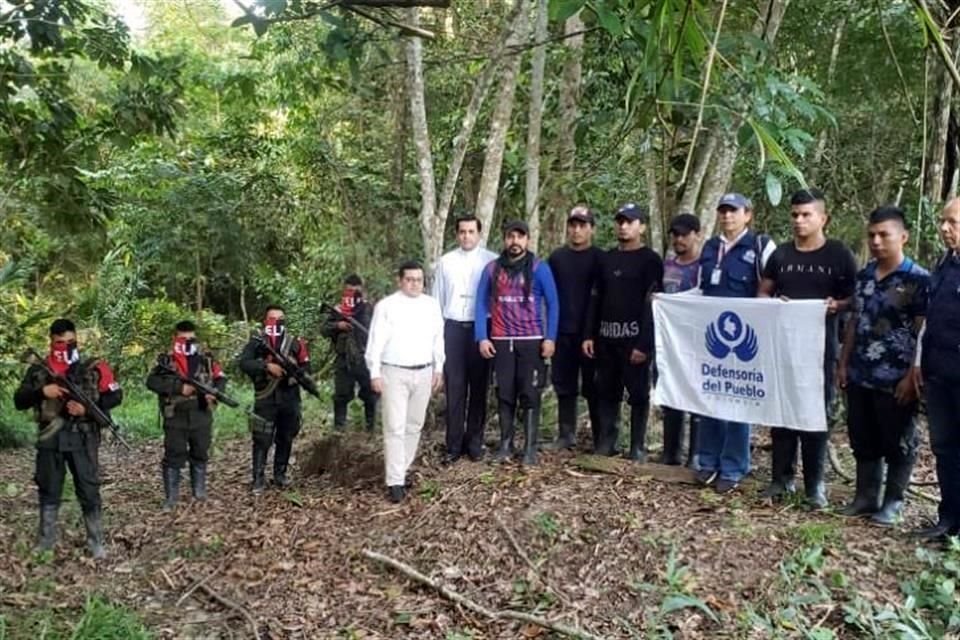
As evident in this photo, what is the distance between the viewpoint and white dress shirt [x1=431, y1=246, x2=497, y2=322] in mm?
6547

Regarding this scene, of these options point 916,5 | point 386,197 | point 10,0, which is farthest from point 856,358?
point 386,197

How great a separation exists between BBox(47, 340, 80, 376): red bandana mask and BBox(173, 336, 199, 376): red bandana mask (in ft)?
3.38

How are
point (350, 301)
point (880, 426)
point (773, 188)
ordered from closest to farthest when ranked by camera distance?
1. point (773, 188)
2. point (880, 426)
3. point (350, 301)

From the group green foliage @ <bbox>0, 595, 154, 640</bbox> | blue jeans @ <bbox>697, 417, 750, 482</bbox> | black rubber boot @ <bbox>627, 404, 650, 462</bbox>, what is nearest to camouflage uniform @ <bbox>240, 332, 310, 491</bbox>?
green foliage @ <bbox>0, 595, 154, 640</bbox>

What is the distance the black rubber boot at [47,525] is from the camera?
577 centimetres

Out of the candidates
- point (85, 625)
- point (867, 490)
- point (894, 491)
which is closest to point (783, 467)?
point (867, 490)

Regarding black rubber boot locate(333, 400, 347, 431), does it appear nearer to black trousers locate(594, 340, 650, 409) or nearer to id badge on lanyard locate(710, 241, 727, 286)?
black trousers locate(594, 340, 650, 409)

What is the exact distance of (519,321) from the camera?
6.23m

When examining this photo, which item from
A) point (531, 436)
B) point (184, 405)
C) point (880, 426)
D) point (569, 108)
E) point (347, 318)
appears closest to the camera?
point (880, 426)

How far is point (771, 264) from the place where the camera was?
5363mm

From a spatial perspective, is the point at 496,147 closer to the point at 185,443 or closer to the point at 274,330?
the point at 274,330

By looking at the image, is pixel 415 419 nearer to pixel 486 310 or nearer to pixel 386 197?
pixel 486 310

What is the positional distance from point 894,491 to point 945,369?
93 cm

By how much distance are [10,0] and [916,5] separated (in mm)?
5943
